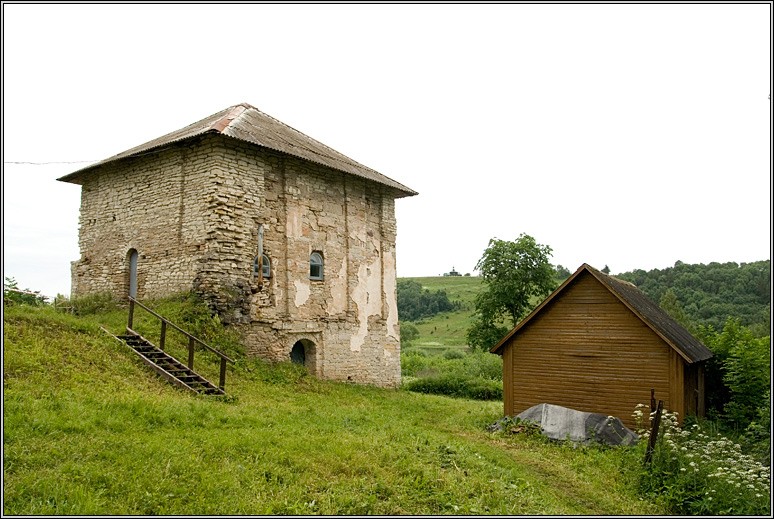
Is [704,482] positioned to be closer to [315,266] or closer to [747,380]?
[747,380]

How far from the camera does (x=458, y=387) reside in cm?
2469

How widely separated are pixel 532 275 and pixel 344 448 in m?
26.2

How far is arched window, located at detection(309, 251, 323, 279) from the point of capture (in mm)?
19453

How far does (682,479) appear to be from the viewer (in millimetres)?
9344

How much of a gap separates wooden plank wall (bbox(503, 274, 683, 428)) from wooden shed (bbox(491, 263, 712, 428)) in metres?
0.02

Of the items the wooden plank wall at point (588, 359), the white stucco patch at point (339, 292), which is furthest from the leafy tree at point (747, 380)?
the white stucco patch at point (339, 292)

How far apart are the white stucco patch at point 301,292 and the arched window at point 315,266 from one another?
522 millimetres

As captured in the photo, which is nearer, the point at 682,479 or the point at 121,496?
the point at 121,496

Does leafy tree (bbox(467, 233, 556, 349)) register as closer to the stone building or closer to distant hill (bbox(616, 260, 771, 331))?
distant hill (bbox(616, 260, 771, 331))

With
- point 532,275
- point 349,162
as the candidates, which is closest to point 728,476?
point 349,162

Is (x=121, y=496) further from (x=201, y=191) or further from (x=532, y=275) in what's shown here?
(x=532, y=275)

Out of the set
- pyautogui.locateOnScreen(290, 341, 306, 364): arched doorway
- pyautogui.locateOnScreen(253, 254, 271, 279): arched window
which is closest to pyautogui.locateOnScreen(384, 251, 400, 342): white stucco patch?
pyautogui.locateOnScreen(290, 341, 306, 364): arched doorway

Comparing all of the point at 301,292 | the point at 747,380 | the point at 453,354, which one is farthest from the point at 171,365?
the point at 453,354

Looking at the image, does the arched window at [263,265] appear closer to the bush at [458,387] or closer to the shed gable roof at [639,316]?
the shed gable roof at [639,316]
